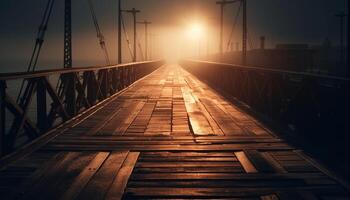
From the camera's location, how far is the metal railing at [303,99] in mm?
6309

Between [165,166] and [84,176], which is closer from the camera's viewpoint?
[84,176]

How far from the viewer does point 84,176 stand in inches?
208

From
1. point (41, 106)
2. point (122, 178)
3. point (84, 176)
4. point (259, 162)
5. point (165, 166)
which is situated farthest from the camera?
point (41, 106)

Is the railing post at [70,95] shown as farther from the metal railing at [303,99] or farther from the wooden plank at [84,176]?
the metal railing at [303,99]

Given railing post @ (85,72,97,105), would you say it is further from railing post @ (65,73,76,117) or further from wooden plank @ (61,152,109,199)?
wooden plank @ (61,152,109,199)

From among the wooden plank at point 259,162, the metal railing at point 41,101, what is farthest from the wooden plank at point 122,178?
the metal railing at point 41,101

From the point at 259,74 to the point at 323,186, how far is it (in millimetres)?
7073

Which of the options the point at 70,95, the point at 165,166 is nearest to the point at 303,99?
the point at 165,166

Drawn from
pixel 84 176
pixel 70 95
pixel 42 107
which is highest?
pixel 70 95

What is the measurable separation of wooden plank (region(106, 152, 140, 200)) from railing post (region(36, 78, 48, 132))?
224 cm

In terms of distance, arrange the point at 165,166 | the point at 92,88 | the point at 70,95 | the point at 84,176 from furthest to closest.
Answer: the point at 92,88 < the point at 70,95 < the point at 165,166 < the point at 84,176

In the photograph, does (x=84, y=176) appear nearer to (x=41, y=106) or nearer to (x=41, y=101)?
(x=41, y=101)

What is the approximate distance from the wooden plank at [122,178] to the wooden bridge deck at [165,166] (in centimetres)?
1

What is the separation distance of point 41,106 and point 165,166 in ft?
10.6
